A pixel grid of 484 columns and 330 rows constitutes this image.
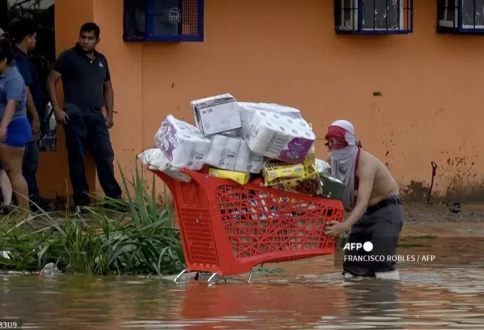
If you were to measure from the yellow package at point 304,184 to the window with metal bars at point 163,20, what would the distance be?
5.88 meters

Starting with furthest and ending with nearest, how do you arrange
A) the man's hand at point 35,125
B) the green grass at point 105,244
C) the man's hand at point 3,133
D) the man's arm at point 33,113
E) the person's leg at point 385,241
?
the man's hand at point 35,125
the man's arm at point 33,113
the man's hand at point 3,133
the green grass at point 105,244
the person's leg at point 385,241

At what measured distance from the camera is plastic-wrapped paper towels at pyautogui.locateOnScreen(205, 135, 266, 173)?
955 cm

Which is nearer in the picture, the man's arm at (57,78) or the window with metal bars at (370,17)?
the man's arm at (57,78)

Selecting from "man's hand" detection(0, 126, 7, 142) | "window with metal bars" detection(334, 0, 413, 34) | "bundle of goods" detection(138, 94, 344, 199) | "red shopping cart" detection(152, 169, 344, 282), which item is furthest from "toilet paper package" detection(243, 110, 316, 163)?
"window with metal bars" detection(334, 0, 413, 34)

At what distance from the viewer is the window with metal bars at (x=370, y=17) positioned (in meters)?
16.2

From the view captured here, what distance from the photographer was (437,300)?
9.34m

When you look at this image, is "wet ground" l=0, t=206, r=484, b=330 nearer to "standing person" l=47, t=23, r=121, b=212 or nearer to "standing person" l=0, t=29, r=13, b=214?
"standing person" l=0, t=29, r=13, b=214

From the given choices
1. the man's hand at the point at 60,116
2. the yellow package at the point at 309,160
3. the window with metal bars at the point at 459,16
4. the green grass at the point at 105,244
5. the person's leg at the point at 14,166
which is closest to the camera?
the yellow package at the point at 309,160

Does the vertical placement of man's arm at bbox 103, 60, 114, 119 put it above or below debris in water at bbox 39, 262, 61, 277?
above

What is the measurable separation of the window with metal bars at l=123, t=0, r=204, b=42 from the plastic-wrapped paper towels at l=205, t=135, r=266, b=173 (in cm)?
579

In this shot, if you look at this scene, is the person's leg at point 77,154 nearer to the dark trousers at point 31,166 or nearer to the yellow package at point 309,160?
the dark trousers at point 31,166

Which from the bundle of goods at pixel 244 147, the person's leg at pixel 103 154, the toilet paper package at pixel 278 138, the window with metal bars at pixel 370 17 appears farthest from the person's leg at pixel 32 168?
the toilet paper package at pixel 278 138

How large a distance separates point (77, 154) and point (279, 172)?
580cm

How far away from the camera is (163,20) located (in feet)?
50.1
